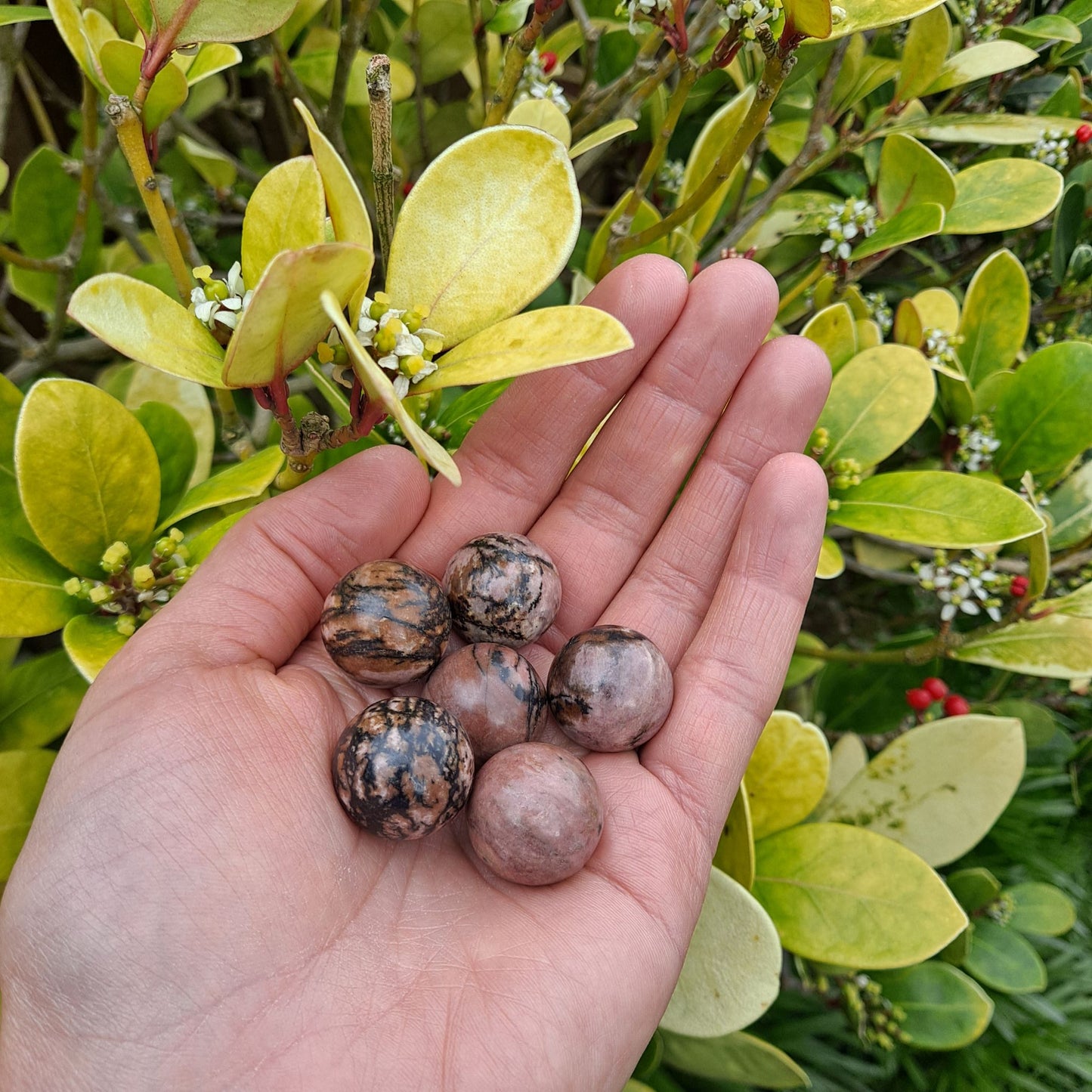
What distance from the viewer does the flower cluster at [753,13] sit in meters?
1.18

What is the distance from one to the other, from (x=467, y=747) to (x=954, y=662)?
1.75 m

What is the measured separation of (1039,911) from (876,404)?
142 cm

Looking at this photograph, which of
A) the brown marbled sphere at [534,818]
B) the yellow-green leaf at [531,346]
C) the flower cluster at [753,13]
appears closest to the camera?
the yellow-green leaf at [531,346]

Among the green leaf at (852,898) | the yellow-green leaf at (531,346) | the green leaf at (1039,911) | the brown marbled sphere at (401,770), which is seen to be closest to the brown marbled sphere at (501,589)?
the brown marbled sphere at (401,770)

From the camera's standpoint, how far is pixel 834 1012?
2.18 meters

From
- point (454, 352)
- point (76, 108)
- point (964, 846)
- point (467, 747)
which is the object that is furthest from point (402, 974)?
point (76, 108)

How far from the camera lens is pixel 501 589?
149 cm

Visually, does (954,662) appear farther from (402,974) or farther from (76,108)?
(76,108)

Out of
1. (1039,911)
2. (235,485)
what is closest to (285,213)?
(235,485)

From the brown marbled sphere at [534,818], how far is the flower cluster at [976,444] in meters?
1.16

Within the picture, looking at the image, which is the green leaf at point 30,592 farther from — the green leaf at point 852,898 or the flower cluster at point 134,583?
the green leaf at point 852,898

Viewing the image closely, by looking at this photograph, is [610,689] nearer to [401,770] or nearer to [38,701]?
Result: [401,770]

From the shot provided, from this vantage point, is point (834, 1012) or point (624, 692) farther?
point (834, 1012)

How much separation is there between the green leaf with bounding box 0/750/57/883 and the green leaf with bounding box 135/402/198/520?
46cm
